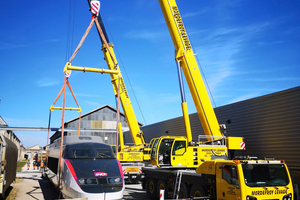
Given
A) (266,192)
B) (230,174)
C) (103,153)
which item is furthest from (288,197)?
(103,153)

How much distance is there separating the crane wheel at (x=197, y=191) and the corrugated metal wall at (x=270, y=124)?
709 centimetres

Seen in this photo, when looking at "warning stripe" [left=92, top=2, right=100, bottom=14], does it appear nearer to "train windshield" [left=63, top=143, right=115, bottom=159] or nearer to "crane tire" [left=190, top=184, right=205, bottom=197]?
"train windshield" [left=63, top=143, right=115, bottom=159]

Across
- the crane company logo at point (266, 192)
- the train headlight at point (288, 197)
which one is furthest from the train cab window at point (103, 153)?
the train headlight at point (288, 197)

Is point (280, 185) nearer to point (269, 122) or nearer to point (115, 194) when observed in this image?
point (115, 194)

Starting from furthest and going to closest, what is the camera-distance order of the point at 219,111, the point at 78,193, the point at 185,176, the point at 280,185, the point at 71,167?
the point at 219,111 → the point at 185,176 → the point at 71,167 → the point at 78,193 → the point at 280,185

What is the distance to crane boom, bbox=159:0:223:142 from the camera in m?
12.8

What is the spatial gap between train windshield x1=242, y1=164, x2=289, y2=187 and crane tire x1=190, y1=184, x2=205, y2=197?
1746mm

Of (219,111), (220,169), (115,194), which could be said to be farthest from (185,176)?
(219,111)

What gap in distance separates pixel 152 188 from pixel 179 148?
2.17 metres

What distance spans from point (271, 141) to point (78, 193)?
11.5 meters

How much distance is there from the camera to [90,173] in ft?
26.5

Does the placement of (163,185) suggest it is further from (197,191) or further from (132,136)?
(132,136)

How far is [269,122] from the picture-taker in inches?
590

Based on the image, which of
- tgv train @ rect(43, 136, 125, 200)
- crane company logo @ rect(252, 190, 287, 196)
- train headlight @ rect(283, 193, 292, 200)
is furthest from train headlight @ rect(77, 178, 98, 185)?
train headlight @ rect(283, 193, 292, 200)
